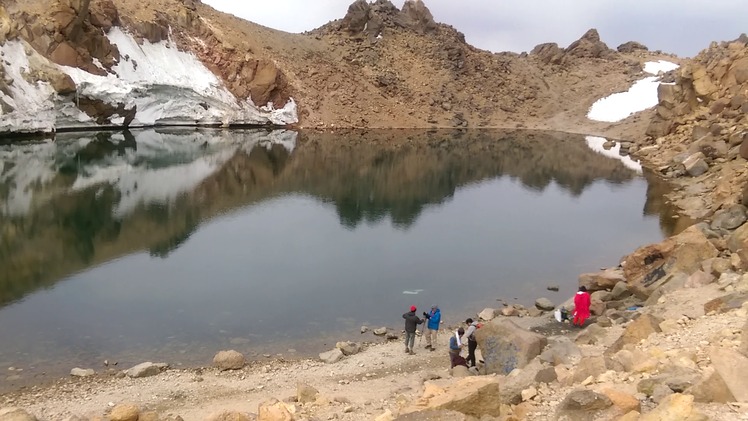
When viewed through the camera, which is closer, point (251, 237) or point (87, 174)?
point (251, 237)

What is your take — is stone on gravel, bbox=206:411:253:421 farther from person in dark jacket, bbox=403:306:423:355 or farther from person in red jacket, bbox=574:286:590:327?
person in red jacket, bbox=574:286:590:327

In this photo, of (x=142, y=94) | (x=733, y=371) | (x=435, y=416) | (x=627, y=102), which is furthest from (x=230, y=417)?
(x=627, y=102)

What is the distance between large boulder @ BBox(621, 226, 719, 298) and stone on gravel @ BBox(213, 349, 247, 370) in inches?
484

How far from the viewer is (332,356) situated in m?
15.8

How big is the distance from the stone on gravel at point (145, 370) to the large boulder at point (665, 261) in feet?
46.9

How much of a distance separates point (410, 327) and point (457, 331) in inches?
69.7

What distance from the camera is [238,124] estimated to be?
236 feet

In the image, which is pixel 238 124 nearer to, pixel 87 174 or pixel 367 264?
pixel 87 174

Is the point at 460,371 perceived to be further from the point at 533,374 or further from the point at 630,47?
the point at 630,47

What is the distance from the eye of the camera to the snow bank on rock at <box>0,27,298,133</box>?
163 ft

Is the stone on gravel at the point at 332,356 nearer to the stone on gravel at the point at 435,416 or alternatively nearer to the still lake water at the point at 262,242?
the still lake water at the point at 262,242

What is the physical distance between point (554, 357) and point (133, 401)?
916 cm

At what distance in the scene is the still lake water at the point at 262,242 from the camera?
58.2 ft

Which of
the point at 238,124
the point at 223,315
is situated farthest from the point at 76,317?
the point at 238,124
